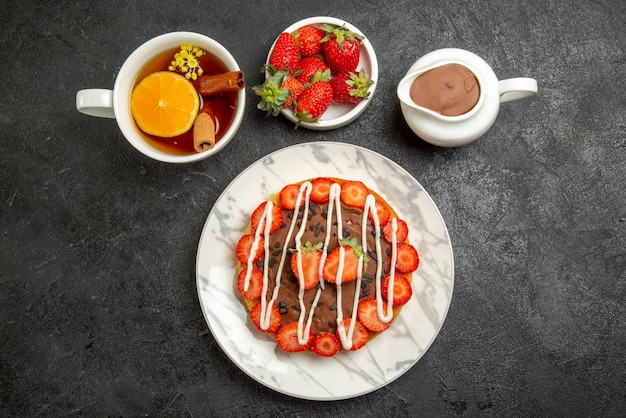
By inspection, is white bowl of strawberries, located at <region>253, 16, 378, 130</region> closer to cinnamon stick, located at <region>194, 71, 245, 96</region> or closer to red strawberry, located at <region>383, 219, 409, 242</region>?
cinnamon stick, located at <region>194, 71, 245, 96</region>

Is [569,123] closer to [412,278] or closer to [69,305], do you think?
[412,278]

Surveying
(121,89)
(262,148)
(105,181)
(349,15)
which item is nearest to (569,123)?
(349,15)

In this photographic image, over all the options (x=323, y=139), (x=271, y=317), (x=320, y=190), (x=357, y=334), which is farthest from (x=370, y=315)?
(x=323, y=139)

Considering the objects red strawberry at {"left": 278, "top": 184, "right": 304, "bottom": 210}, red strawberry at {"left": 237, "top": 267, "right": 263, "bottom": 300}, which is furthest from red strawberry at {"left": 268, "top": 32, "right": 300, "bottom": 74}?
red strawberry at {"left": 237, "top": 267, "right": 263, "bottom": 300}

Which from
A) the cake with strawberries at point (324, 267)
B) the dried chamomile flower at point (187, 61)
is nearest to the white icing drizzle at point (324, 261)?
the cake with strawberries at point (324, 267)

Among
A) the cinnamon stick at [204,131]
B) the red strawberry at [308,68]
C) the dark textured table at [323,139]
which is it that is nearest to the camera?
the cinnamon stick at [204,131]

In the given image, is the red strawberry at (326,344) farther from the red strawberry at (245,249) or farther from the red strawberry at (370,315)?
the red strawberry at (245,249)

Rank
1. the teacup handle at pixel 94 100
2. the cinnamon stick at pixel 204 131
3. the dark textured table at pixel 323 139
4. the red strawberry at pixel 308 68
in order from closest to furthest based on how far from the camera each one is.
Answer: the teacup handle at pixel 94 100 → the cinnamon stick at pixel 204 131 → the red strawberry at pixel 308 68 → the dark textured table at pixel 323 139
